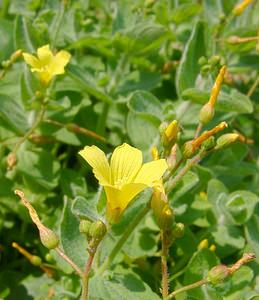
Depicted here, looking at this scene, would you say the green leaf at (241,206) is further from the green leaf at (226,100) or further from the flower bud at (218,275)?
the flower bud at (218,275)

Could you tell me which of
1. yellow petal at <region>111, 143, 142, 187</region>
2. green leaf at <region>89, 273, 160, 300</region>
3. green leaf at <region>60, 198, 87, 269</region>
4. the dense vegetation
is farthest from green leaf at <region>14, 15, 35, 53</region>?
green leaf at <region>89, 273, 160, 300</region>

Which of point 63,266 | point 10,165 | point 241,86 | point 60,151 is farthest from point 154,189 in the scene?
point 241,86

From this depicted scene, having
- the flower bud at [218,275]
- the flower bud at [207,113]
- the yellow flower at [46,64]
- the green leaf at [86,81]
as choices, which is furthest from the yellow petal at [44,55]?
the flower bud at [218,275]

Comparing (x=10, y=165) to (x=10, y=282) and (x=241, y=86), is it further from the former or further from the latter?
(x=241, y=86)

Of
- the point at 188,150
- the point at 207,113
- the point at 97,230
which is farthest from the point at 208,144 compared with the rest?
the point at 97,230

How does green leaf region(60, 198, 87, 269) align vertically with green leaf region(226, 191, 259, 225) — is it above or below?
above

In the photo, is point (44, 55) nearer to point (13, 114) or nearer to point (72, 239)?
point (13, 114)

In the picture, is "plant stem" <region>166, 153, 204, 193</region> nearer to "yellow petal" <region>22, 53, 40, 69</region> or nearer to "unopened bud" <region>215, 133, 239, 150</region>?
"unopened bud" <region>215, 133, 239, 150</region>
